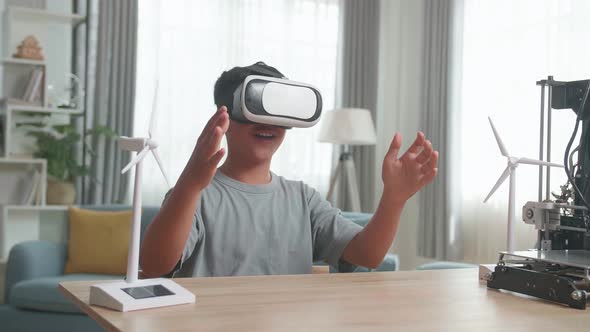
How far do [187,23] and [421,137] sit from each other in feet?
11.8

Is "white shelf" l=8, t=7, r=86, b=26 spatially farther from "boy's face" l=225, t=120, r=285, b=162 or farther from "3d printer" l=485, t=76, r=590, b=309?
"3d printer" l=485, t=76, r=590, b=309

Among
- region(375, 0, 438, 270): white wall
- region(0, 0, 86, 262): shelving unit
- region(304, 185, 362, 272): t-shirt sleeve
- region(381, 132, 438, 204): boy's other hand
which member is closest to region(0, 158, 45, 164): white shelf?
region(0, 0, 86, 262): shelving unit

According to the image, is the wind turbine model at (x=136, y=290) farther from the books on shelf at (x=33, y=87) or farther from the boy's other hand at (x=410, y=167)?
the books on shelf at (x=33, y=87)

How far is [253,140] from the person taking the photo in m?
1.43

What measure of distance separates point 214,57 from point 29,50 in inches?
48.5

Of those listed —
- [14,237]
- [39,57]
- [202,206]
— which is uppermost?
[39,57]

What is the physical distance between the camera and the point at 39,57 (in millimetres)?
3926

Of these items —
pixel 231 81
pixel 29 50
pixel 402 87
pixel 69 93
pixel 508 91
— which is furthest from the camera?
pixel 402 87

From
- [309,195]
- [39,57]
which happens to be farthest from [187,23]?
[309,195]

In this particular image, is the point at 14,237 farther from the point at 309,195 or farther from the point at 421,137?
the point at 421,137

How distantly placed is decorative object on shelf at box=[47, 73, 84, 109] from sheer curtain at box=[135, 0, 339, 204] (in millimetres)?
396

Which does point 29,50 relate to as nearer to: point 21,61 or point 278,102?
point 21,61

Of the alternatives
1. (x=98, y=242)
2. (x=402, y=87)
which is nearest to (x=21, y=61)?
(x=98, y=242)

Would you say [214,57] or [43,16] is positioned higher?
[43,16]
